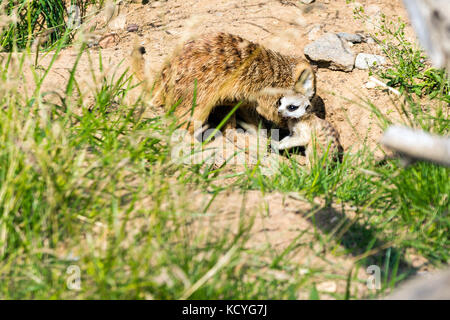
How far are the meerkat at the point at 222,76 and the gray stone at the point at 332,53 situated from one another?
21 cm

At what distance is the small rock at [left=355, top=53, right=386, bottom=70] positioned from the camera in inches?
167

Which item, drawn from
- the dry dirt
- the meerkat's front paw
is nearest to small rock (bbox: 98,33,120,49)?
the dry dirt

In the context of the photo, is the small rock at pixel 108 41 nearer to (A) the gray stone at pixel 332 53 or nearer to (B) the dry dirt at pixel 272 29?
(B) the dry dirt at pixel 272 29

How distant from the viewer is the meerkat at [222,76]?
11.9 feet

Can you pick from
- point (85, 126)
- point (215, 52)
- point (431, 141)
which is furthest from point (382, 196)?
point (215, 52)

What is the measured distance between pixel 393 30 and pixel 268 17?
1154 millimetres

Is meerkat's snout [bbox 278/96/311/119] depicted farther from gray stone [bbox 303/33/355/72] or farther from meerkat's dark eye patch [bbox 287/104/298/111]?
→ gray stone [bbox 303/33/355/72]

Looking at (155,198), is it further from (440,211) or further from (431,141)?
(440,211)

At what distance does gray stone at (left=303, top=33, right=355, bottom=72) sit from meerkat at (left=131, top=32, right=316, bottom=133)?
0.69ft

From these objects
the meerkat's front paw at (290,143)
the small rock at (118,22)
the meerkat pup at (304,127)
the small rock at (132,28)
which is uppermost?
the small rock at (118,22)

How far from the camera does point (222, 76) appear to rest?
373 cm

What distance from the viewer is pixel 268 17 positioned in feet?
14.7

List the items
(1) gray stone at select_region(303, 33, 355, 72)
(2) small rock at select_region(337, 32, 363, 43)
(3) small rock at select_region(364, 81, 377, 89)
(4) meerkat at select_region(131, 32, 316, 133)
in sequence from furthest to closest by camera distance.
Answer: (2) small rock at select_region(337, 32, 363, 43) < (1) gray stone at select_region(303, 33, 355, 72) < (3) small rock at select_region(364, 81, 377, 89) < (4) meerkat at select_region(131, 32, 316, 133)

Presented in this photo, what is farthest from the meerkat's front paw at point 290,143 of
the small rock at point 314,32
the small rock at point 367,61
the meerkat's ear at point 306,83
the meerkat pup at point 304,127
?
the small rock at point 314,32
